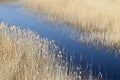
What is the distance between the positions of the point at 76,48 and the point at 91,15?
10.9 ft

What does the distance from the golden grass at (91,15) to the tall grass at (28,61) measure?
288 centimetres

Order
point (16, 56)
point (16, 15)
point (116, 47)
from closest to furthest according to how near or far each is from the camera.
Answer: point (16, 56) → point (116, 47) → point (16, 15)

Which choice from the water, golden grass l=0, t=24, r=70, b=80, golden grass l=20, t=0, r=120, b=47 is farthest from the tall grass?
golden grass l=20, t=0, r=120, b=47

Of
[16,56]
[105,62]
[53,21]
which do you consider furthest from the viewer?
[53,21]

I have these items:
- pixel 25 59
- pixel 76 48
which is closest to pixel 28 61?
pixel 25 59

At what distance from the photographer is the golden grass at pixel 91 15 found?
10.0 m

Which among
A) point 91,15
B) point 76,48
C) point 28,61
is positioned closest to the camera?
point 28,61

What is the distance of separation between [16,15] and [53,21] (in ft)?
5.89

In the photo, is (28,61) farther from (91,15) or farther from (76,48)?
(91,15)

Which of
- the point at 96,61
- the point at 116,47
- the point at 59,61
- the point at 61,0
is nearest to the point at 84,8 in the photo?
the point at 61,0

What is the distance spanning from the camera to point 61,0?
592 inches

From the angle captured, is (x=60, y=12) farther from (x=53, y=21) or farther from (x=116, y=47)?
(x=116, y=47)

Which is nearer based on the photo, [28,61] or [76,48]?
[28,61]

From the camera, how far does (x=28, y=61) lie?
6039 mm
